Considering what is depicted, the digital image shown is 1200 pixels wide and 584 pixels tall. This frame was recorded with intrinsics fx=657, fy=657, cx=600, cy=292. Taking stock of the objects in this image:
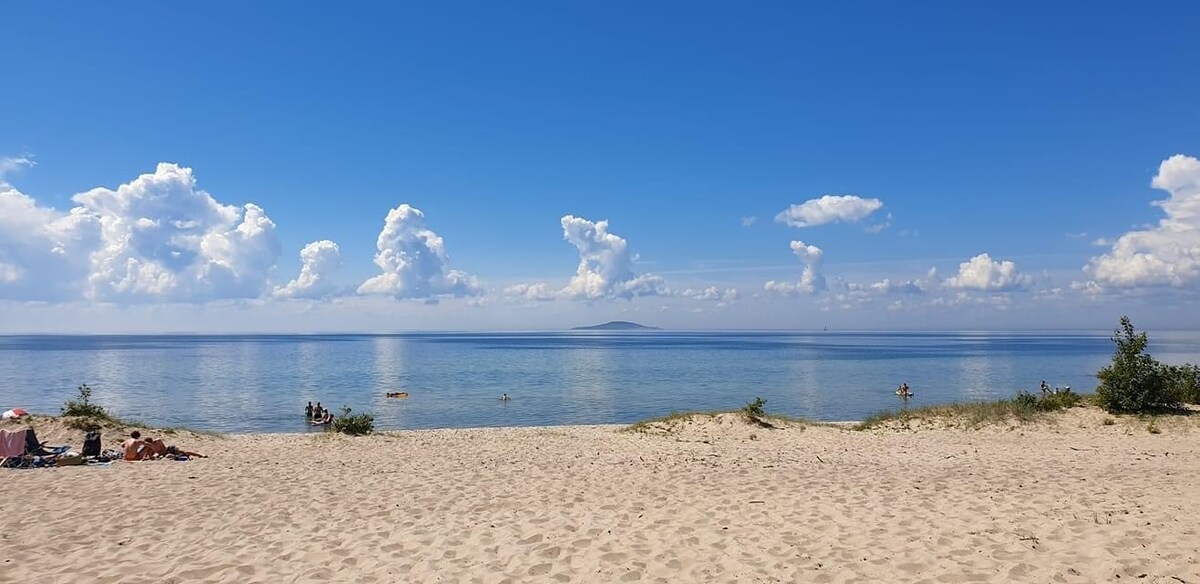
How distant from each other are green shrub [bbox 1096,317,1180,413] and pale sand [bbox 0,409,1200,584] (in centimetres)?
552

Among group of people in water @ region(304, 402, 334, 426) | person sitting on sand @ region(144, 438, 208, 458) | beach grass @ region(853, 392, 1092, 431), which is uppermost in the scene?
person sitting on sand @ region(144, 438, 208, 458)

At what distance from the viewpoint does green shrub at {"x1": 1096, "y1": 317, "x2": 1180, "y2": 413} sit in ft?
69.8

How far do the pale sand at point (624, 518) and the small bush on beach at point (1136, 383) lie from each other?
18.1 ft

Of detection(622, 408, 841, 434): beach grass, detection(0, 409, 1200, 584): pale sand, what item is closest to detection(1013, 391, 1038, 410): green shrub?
detection(0, 409, 1200, 584): pale sand

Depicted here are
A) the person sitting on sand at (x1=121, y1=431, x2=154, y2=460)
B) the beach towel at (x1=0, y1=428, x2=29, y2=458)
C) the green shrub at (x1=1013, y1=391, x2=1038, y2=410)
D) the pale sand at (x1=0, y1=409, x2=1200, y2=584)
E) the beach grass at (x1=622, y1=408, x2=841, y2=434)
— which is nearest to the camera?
the pale sand at (x1=0, y1=409, x2=1200, y2=584)

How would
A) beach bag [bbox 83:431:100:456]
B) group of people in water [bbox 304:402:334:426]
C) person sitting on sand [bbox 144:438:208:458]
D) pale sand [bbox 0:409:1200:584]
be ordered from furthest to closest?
1. group of people in water [bbox 304:402:334:426]
2. person sitting on sand [bbox 144:438:208:458]
3. beach bag [bbox 83:431:100:456]
4. pale sand [bbox 0:409:1200:584]

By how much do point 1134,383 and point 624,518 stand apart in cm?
2049

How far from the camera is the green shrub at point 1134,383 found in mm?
21281

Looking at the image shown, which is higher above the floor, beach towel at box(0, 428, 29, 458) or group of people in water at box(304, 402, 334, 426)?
beach towel at box(0, 428, 29, 458)

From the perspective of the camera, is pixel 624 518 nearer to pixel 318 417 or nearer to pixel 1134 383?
pixel 1134 383

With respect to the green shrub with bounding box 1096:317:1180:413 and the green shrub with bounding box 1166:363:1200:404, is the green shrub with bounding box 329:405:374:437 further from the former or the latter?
the green shrub with bounding box 1166:363:1200:404

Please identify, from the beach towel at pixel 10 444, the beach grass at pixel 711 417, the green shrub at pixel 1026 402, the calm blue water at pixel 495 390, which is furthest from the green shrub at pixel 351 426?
the green shrub at pixel 1026 402

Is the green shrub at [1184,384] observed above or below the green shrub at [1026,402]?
above

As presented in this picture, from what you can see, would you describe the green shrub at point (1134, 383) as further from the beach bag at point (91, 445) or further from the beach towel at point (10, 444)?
the beach towel at point (10, 444)
